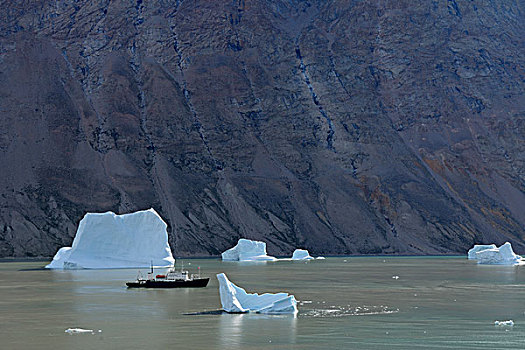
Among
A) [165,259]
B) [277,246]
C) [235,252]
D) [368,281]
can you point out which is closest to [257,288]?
[368,281]

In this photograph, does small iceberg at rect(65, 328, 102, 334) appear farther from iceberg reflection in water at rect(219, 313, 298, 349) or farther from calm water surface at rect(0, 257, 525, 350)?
iceberg reflection in water at rect(219, 313, 298, 349)

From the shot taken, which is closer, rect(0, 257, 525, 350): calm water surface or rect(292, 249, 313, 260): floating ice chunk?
rect(0, 257, 525, 350): calm water surface

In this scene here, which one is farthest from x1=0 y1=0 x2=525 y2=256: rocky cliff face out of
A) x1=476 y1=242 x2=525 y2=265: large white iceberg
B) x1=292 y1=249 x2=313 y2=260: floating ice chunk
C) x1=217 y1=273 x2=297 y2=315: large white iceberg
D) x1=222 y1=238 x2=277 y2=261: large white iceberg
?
x1=217 y1=273 x2=297 y2=315: large white iceberg

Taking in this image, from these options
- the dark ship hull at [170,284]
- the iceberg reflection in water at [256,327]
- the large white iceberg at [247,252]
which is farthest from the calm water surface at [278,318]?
the large white iceberg at [247,252]

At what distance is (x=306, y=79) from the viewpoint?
147125 mm

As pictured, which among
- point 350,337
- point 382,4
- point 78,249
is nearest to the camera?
point 350,337

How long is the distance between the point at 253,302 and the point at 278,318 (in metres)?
2.52

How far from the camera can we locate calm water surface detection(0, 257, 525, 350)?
89.7ft

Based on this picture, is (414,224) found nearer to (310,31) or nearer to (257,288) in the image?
(310,31)

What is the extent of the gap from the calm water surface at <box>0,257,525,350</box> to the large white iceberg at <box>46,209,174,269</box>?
25875 mm

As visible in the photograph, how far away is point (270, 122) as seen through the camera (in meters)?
140

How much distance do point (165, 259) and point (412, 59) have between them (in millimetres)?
84619

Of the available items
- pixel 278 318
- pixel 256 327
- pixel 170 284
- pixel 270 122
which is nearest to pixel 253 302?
pixel 278 318

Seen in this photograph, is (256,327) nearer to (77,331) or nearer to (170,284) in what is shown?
(77,331)
